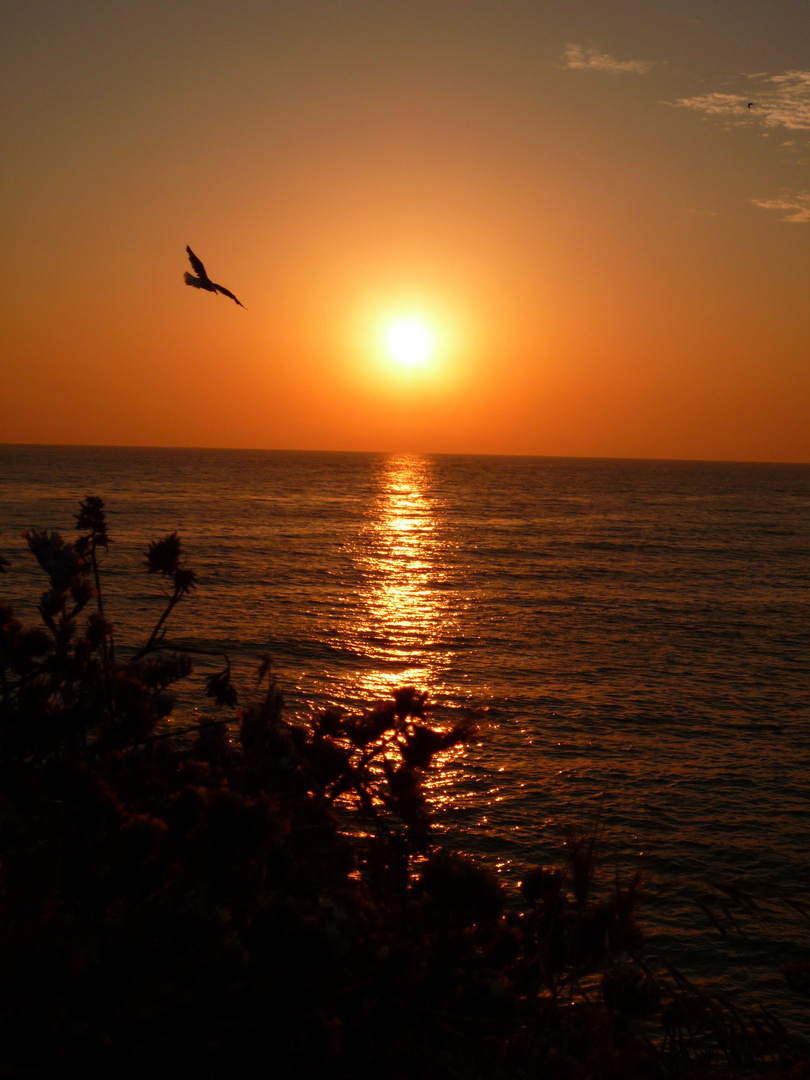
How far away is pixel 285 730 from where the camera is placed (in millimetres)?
3402

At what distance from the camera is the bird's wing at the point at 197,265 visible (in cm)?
373

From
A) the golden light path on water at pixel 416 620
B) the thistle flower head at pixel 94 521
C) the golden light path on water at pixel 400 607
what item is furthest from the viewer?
the golden light path on water at pixel 400 607

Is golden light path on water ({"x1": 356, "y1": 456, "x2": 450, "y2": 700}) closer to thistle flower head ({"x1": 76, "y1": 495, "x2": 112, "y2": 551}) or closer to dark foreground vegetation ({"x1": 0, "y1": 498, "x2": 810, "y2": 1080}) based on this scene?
thistle flower head ({"x1": 76, "y1": 495, "x2": 112, "y2": 551})

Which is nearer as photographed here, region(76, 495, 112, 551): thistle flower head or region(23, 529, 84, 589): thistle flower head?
region(23, 529, 84, 589): thistle flower head

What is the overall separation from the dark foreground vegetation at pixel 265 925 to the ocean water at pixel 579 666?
452 mm

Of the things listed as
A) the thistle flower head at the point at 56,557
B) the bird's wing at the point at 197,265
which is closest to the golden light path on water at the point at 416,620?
the thistle flower head at the point at 56,557

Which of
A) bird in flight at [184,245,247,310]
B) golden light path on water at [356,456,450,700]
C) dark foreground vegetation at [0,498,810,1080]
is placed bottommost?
golden light path on water at [356,456,450,700]

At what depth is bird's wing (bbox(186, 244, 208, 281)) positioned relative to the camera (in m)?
3.73

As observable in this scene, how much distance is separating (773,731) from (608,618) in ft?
46.0

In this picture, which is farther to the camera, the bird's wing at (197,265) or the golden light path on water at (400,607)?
the golden light path on water at (400,607)

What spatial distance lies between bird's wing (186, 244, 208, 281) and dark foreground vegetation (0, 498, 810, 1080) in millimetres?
1406

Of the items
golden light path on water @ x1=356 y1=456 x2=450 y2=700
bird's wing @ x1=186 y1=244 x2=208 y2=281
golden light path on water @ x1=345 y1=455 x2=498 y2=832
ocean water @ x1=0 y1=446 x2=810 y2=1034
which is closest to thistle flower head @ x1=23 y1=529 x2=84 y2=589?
bird's wing @ x1=186 y1=244 x2=208 y2=281

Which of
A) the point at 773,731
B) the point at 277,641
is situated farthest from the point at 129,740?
the point at 277,641

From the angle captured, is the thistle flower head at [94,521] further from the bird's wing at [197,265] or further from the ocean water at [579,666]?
the ocean water at [579,666]
